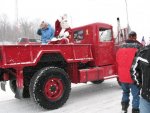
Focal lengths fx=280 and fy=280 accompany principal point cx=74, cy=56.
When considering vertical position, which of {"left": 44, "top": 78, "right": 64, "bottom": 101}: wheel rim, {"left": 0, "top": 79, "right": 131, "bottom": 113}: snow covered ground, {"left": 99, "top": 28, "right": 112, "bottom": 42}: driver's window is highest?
{"left": 99, "top": 28, "right": 112, "bottom": 42}: driver's window

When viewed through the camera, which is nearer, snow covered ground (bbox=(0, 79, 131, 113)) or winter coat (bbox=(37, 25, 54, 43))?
snow covered ground (bbox=(0, 79, 131, 113))

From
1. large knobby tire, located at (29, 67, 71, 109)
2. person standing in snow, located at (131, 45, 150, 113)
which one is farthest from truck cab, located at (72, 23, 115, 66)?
person standing in snow, located at (131, 45, 150, 113)

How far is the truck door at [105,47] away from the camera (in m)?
8.46

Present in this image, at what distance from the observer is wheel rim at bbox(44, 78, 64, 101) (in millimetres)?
6668

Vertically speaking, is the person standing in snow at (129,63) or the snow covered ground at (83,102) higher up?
the person standing in snow at (129,63)

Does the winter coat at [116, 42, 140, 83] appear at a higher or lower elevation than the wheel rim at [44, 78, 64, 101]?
higher

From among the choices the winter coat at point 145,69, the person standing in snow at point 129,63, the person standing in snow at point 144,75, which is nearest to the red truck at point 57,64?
the person standing in snow at point 129,63

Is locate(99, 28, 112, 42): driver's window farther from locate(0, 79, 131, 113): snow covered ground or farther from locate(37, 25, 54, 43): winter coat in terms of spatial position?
locate(0, 79, 131, 113): snow covered ground

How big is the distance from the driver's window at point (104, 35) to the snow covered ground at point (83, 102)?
1.61 meters

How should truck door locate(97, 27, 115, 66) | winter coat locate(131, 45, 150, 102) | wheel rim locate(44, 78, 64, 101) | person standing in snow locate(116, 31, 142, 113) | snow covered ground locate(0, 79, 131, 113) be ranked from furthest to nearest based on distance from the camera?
truck door locate(97, 27, 115, 66), wheel rim locate(44, 78, 64, 101), snow covered ground locate(0, 79, 131, 113), person standing in snow locate(116, 31, 142, 113), winter coat locate(131, 45, 150, 102)

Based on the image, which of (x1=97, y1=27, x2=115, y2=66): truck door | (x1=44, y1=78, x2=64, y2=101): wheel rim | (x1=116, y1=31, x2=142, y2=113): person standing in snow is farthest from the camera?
(x1=97, y1=27, x2=115, y2=66): truck door

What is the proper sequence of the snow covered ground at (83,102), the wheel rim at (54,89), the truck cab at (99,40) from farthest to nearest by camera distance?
the truck cab at (99,40) → the wheel rim at (54,89) → the snow covered ground at (83,102)

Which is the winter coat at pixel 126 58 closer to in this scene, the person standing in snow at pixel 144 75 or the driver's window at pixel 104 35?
the person standing in snow at pixel 144 75

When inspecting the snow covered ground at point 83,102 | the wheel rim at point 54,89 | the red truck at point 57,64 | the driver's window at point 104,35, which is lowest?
the snow covered ground at point 83,102
